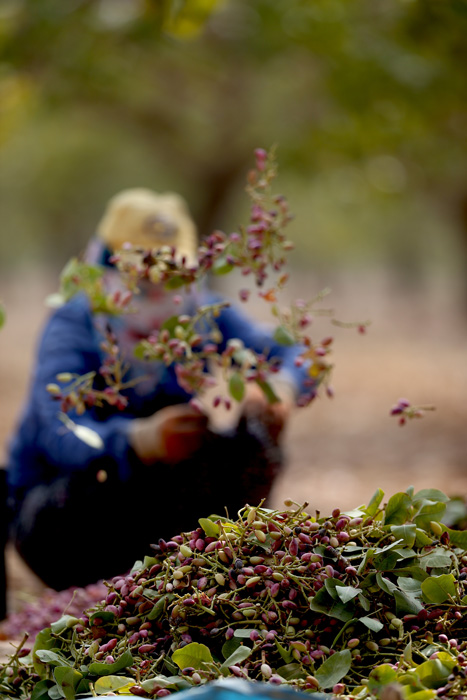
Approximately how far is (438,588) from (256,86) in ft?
33.7

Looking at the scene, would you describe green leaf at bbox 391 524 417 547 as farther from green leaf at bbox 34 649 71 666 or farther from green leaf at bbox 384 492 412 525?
green leaf at bbox 34 649 71 666

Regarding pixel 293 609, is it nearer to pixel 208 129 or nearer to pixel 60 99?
pixel 60 99

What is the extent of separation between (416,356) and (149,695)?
45.5ft

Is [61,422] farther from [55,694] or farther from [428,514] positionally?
[428,514]

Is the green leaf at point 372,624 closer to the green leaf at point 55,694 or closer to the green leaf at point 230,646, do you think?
the green leaf at point 230,646

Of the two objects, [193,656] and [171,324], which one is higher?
[171,324]

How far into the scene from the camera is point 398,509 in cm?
177

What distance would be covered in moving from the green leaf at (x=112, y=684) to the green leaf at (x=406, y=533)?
0.58 metres

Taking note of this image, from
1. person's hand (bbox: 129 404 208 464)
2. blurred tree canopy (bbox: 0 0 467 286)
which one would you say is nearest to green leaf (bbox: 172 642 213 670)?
person's hand (bbox: 129 404 208 464)

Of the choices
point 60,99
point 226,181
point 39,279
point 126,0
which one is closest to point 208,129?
point 226,181

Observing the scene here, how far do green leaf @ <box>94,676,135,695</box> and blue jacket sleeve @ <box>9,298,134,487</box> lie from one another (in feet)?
3.90

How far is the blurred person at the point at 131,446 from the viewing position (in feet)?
8.61

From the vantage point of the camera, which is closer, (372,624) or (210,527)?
(372,624)

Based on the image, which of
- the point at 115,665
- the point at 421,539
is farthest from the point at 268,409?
the point at 115,665
